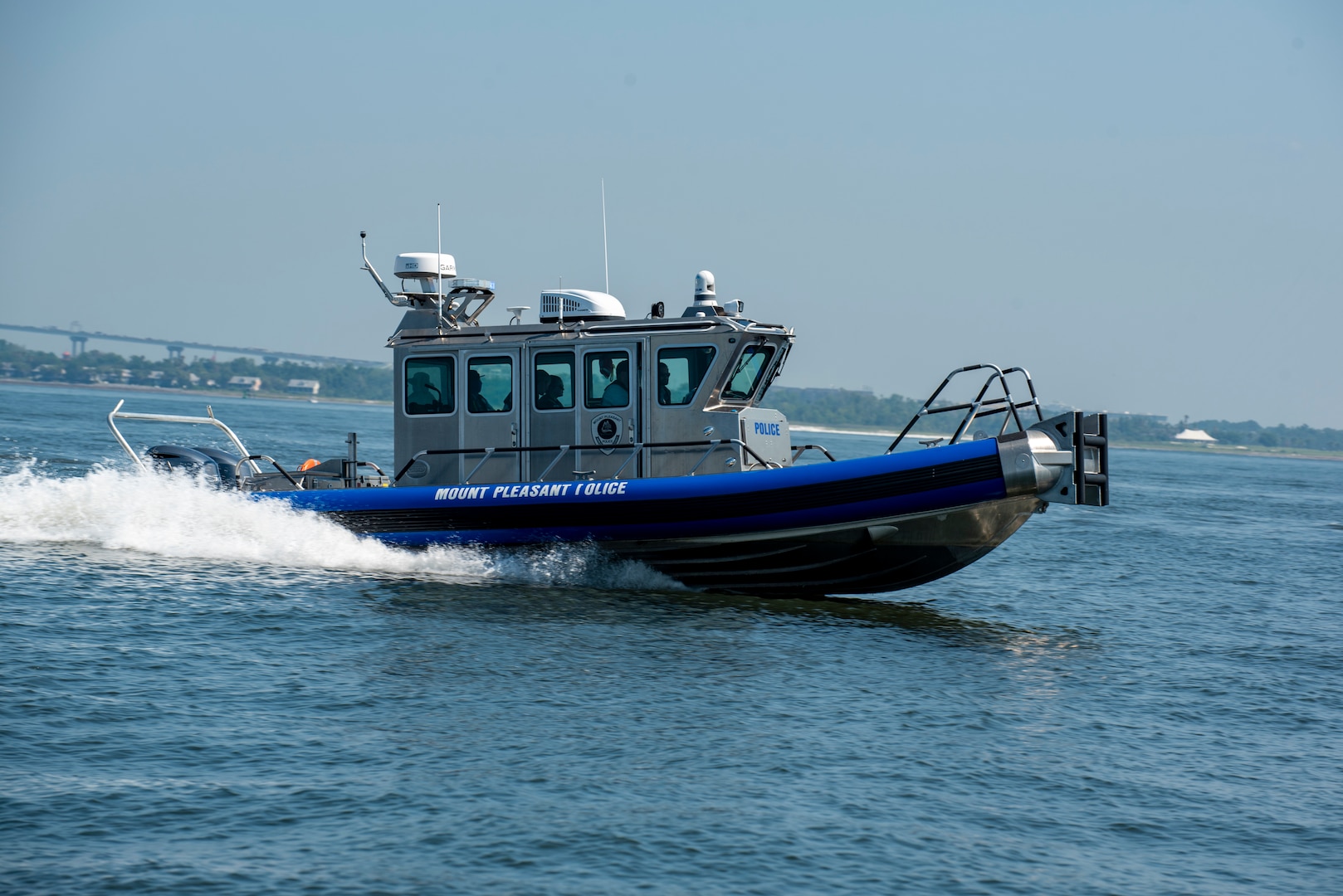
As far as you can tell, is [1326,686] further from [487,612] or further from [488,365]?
[488,365]

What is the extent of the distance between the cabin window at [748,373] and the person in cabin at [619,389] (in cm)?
96

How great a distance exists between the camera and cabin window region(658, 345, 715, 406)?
11852 millimetres

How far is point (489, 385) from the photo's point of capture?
493 inches

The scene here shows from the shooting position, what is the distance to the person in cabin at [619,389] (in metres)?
12.1

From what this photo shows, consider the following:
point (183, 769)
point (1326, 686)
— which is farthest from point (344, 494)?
point (1326, 686)

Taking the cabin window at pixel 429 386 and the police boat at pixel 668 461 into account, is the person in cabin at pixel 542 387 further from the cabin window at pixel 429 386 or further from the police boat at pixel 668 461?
the cabin window at pixel 429 386

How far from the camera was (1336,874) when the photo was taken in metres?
6.15

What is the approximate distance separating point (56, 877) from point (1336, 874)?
6.05 m

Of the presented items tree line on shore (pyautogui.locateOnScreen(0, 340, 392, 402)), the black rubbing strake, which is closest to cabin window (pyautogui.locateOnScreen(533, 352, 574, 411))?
the black rubbing strake

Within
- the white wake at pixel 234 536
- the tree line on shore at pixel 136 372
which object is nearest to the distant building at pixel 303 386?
the tree line on shore at pixel 136 372

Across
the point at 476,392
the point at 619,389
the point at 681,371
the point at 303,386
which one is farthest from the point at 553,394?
the point at 303,386

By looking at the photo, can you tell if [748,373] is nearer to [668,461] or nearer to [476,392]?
[668,461]

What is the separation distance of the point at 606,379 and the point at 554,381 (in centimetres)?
55

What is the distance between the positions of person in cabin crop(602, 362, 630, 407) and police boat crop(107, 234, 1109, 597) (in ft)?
0.05
